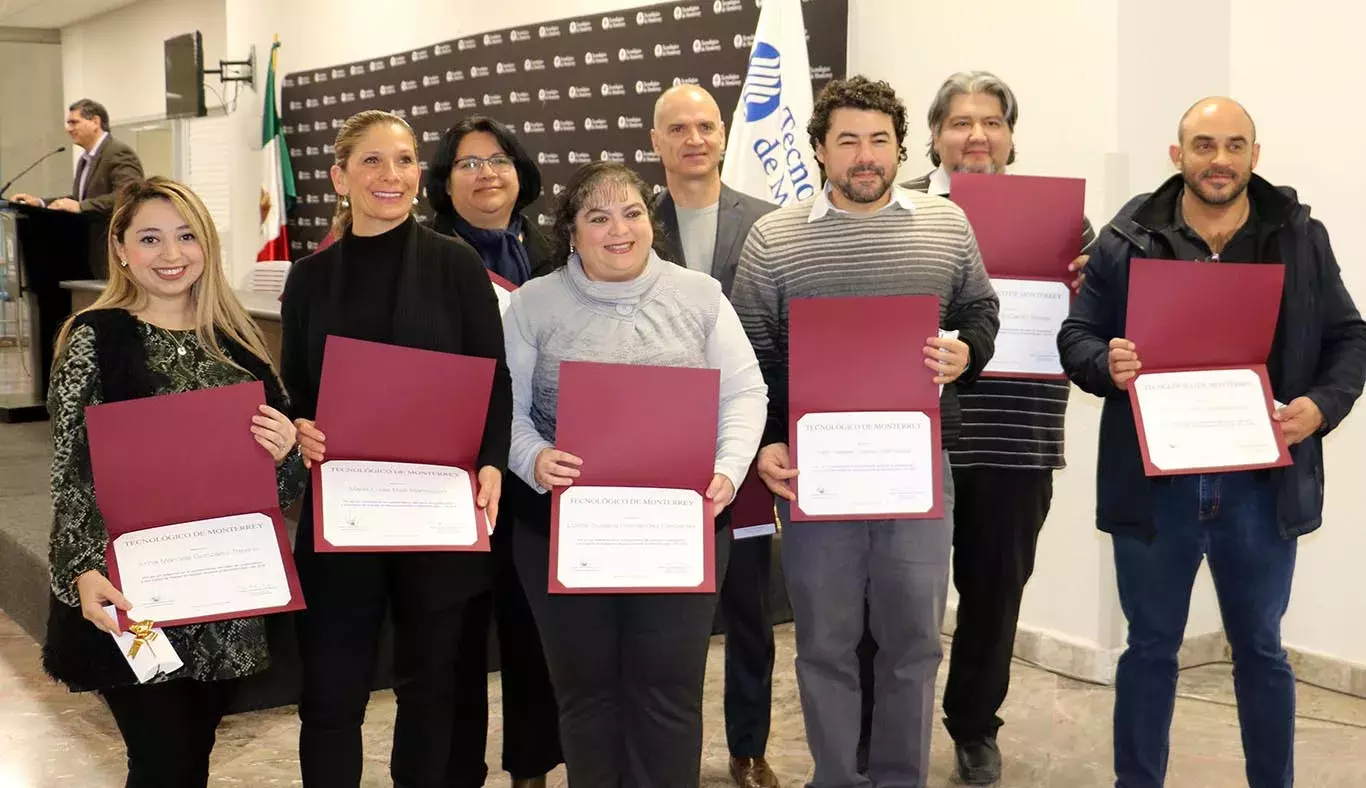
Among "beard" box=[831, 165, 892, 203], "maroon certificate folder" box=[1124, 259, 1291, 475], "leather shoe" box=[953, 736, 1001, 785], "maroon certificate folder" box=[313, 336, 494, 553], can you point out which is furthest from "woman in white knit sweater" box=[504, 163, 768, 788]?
"leather shoe" box=[953, 736, 1001, 785]

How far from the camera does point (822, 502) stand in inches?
99.5

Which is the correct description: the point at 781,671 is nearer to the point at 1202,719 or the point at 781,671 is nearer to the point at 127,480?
the point at 1202,719

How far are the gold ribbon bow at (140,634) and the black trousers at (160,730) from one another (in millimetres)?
72

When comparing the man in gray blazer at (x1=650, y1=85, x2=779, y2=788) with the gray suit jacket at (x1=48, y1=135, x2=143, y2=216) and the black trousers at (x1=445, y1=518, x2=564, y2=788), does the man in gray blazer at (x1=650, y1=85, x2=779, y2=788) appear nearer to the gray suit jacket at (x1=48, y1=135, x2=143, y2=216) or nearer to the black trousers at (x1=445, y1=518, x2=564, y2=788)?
the black trousers at (x1=445, y1=518, x2=564, y2=788)

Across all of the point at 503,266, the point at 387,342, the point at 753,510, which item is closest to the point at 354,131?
the point at 387,342

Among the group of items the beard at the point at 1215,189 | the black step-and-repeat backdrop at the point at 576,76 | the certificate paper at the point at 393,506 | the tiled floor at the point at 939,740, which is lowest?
the tiled floor at the point at 939,740

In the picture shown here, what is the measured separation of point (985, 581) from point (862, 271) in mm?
911

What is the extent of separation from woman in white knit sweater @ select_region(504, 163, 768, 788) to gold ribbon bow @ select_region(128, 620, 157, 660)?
0.67m

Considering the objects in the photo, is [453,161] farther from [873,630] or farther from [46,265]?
[46,265]

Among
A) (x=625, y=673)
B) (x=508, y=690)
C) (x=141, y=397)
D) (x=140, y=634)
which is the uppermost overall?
(x=141, y=397)

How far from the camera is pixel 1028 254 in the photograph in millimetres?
2889

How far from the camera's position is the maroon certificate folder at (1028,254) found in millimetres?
2850

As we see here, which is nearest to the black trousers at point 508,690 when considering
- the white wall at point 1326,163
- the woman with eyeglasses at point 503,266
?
the woman with eyeglasses at point 503,266

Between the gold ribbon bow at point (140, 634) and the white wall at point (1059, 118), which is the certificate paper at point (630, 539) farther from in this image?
the white wall at point (1059, 118)
